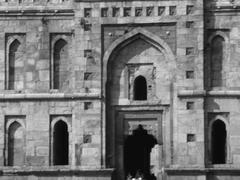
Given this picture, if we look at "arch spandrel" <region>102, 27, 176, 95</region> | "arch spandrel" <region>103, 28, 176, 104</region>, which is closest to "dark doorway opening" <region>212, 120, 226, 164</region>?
"arch spandrel" <region>103, 28, 176, 104</region>

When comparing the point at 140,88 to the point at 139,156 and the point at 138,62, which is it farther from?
the point at 139,156

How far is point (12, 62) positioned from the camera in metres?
31.5

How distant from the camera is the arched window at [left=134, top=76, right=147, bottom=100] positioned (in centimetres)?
3102

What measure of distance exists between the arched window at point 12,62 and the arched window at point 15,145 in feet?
4.54

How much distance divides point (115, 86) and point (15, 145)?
3.89 meters

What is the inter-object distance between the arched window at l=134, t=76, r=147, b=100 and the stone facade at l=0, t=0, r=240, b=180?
4 cm

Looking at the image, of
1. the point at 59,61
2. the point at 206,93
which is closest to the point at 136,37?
the point at 59,61

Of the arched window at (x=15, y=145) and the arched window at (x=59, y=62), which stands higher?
the arched window at (x=59, y=62)

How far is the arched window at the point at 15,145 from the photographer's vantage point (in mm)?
31094

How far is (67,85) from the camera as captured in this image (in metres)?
31.2

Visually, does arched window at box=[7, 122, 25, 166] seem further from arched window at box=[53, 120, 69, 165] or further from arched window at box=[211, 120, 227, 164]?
arched window at box=[211, 120, 227, 164]

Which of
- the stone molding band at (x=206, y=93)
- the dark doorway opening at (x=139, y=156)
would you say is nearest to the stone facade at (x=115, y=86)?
the stone molding band at (x=206, y=93)

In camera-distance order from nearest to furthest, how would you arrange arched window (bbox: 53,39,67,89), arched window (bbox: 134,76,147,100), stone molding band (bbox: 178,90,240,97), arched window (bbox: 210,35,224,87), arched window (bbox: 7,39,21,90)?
stone molding band (bbox: 178,90,240,97)
arched window (bbox: 210,35,224,87)
arched window (bbox: 134,76,147,100)
arched window (bbox: 53,39,67,89)
arched window (bbox: 7,39,21,90)

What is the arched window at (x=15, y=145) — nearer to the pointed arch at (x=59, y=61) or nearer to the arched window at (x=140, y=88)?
the pointed arch at (x=59, y=61)
